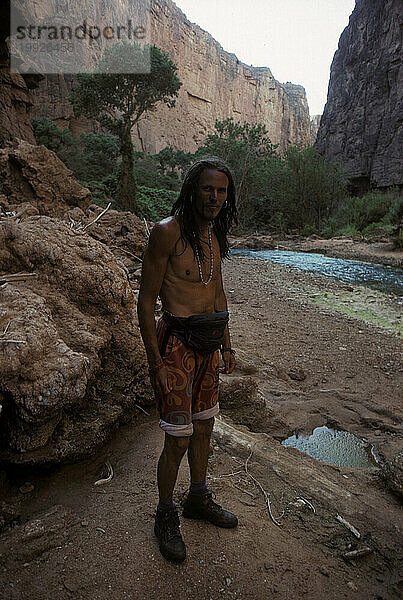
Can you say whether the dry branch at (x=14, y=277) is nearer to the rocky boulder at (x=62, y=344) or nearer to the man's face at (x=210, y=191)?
the rocky boulder at (x=62, y=344)

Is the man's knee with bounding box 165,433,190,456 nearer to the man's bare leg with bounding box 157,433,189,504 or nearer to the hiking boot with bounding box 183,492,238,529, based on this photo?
the man's bare leg with bounding box 157,433,189,504

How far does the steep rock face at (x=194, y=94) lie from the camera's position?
25972 mm

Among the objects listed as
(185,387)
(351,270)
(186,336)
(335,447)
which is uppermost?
(186,336)

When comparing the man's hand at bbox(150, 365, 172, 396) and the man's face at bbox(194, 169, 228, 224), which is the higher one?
the man's face at bbox(194, 169, 228, 224)

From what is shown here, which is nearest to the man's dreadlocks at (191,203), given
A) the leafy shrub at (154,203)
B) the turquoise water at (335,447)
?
the turquoise water at (335,447)

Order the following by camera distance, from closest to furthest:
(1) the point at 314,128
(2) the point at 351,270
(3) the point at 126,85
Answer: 1. (2) the point at 351,270
2. (3) the point at 126,85
3. (1) the point at 314,128

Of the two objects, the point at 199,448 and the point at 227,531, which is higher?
the point at 199,448

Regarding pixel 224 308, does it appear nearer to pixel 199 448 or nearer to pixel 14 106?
pixel 199 448

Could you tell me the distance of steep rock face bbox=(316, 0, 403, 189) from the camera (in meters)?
23.4

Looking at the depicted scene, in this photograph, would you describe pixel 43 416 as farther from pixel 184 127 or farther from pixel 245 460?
pixel 184 127

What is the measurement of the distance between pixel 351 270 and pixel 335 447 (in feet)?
29.5

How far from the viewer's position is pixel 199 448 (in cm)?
155

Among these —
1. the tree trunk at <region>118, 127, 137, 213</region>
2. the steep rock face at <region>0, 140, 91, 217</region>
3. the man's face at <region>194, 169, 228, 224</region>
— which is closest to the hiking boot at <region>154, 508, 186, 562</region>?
the man's face at <region>194, 169, 228, 224</region>

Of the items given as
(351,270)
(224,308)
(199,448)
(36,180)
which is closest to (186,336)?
(224,308)
